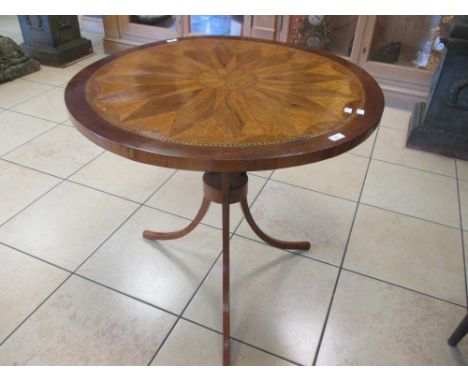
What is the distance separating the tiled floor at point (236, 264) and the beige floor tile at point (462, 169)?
0.01m

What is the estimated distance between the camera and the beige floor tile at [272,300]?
4.36 feet

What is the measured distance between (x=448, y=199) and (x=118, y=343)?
1.75 m

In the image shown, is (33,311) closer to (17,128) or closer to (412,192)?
(17,128)

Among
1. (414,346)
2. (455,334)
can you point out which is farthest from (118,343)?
(455,334)

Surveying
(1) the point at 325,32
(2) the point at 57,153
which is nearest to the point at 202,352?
(2) the point at 57,153

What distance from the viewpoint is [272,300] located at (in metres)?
1.46

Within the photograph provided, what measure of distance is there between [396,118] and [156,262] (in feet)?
6.88

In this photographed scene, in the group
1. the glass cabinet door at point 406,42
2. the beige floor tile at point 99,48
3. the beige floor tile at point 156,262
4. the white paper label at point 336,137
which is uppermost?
the white paper label at point 336,137

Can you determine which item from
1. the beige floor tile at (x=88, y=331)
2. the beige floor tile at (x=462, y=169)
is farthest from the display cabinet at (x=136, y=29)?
the beige floor tile at (x=88, y=331)

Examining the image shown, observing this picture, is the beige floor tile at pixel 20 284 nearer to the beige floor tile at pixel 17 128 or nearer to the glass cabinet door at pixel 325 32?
the beige floor tile at pixel 17 128

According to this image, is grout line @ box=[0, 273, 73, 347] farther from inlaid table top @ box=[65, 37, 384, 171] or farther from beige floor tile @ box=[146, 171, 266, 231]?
inlaid table top @ box=[65, 37, 384, 171]

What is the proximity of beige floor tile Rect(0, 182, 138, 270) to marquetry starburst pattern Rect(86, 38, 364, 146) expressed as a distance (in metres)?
0.78

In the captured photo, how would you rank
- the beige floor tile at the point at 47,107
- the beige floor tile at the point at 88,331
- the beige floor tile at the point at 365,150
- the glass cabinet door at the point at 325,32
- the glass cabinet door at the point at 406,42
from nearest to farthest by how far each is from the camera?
the beige floor tile at the point at 88,331
the beige floor tile at the point at 365,150
the beige floor tile at the point at 47,107
the glass cabinet door at the point at 406,42
the glass cabinet door at the point at 325,32

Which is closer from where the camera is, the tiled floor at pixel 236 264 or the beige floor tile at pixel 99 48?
the tiled floor at pixel 236 264
